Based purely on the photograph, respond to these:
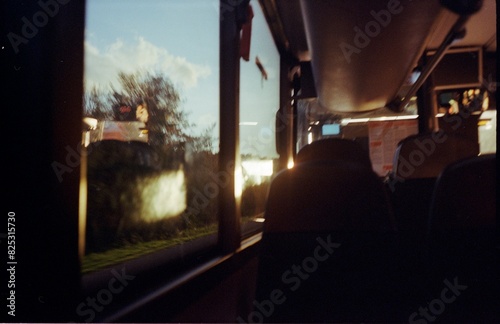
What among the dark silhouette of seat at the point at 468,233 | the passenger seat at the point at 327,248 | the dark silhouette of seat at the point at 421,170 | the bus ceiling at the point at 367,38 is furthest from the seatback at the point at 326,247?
the dark silhouette of seat at the point at 421,170

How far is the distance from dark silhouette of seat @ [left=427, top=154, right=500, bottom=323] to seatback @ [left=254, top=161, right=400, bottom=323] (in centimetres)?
17

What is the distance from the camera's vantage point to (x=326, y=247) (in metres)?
1.45

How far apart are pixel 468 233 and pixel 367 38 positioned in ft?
5.85

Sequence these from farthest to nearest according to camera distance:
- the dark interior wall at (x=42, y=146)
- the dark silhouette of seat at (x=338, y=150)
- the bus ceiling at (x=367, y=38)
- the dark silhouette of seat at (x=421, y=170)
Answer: the dark silhouette of seat at (x=338, y=150)
the dark silhouette of seat at (x=421, y=170)
the bus ceiling at (x=367, y=38)
the dark interior wall at (x=42, y=146)

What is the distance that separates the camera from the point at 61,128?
103 cm

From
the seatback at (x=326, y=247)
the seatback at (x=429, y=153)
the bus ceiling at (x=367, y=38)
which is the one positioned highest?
the bus ceiling at (x=367, y=38)

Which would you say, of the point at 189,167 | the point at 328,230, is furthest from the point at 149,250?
the point at 328,230

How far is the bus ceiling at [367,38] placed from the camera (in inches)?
92.9

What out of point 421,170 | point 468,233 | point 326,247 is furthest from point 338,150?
point 468,233

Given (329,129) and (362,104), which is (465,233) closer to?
(329,129)

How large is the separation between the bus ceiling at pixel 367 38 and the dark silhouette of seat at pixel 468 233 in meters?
0.49

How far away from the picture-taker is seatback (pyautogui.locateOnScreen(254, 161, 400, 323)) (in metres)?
1.41

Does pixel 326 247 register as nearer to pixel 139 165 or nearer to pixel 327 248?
pixel 327 248

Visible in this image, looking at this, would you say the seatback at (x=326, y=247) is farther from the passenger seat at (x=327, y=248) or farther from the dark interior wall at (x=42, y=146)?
the dark interior wall at (x=42, y=146)
